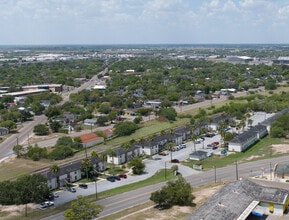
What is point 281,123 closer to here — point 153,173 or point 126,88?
point 153,173

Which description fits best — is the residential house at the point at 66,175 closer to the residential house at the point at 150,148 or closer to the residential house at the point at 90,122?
the residential house at the point at 150,148

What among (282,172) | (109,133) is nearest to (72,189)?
(282,172)

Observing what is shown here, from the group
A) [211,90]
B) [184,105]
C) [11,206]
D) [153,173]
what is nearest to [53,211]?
[11,206]

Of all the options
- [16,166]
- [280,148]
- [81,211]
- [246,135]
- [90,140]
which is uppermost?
[81,211]

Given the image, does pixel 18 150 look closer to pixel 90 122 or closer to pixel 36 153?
pixel 36 153

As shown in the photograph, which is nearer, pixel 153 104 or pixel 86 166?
pixel 86 166

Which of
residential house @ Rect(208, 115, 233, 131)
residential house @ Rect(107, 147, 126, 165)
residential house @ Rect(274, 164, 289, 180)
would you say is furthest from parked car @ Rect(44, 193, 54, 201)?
residential house @ Rect(208, 115, 233, 131)
